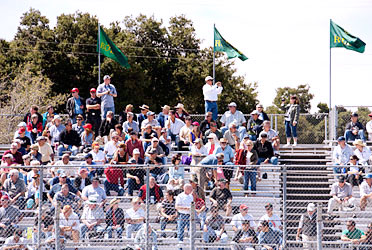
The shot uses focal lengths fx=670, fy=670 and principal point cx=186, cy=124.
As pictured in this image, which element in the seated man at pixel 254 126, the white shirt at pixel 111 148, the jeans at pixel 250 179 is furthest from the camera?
the seated man at pixel 254 126

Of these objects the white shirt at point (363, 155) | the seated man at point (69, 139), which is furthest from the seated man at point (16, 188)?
the white shirt at point (363, 155)

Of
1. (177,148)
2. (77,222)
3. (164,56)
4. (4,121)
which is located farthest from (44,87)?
(77,222)

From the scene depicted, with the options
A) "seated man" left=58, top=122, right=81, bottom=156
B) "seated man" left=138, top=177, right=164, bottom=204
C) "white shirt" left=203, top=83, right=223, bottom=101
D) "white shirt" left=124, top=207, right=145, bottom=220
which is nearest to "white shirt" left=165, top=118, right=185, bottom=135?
"white shirt" left=203, top=83, right=223, bottom=101

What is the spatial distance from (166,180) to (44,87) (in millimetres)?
24377

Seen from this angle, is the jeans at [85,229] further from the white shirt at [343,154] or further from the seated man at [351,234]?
the white shirt at [343,154]

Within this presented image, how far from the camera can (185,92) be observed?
147 feet

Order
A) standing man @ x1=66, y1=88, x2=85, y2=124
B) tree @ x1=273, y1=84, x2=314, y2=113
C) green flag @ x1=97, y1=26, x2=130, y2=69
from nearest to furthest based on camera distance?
standing man @ x1=66, y1=88, x2=85, y2=124 → green flag @ x1=97, y1=26, x2=130, y2=69 → tree @ x1=273, y1=84, x2=314, y2=113

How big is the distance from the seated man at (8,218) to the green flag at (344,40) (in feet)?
43.9

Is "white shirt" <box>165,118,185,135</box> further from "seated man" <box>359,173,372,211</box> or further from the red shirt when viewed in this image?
"seated man" <box>359,173,372,211</box>

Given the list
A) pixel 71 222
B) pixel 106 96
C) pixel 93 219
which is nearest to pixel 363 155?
pixel 106 96

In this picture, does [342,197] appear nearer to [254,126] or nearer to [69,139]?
[254,126]

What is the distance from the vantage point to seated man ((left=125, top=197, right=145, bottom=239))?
42.0 ft

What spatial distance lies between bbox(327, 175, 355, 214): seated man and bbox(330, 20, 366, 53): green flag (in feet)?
27.5

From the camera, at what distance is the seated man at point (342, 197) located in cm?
1432
